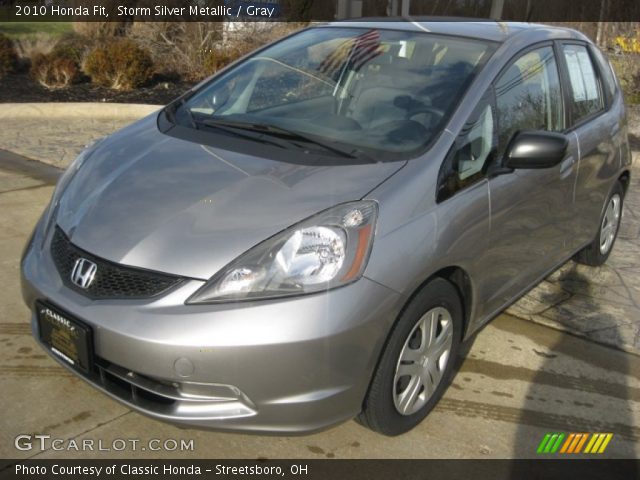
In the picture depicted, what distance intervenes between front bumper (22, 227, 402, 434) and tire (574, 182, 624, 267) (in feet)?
9.23

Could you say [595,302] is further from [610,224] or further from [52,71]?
[52,71]

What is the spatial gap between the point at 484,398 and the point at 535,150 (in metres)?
1.18

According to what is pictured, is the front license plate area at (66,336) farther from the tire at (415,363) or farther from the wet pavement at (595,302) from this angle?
the wet pavement at (595,302)

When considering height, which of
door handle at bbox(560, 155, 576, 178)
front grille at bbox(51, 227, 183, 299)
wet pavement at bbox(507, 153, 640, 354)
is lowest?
wet pavement at bbox(507, 153, 640, 354)

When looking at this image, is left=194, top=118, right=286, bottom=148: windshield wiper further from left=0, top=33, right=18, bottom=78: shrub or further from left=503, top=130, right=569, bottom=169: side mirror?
left=0, top=33, right=18, bottom=78: shrub

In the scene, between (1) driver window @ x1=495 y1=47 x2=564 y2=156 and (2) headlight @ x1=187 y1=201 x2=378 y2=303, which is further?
(1) driver window @ x1=495 y1=47 x2=564 y2=156

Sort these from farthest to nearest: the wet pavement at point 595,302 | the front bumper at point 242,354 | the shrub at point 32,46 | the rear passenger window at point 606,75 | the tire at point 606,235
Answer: the shrub at point 32,46
the tire at point 606,235
the rear passenger window at point 606,75
the wet pavement at point 595,302
the front bumper at point 242,354

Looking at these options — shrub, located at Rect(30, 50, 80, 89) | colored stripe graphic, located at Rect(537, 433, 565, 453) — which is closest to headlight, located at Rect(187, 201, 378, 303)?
colored stripe graphic, located at Rect(537, 433, 565, 453)

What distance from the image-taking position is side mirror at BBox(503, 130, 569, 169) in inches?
123

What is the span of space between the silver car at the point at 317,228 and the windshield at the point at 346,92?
1 centimetres

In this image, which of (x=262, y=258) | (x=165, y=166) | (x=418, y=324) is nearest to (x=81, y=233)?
(x=165, y=166)

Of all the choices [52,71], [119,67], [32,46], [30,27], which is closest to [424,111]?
[119,67]

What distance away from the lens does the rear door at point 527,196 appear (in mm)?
3250

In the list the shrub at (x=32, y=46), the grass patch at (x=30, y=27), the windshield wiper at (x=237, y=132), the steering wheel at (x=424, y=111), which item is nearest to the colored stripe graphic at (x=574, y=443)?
the steering wheel at (x=424, y=111)
